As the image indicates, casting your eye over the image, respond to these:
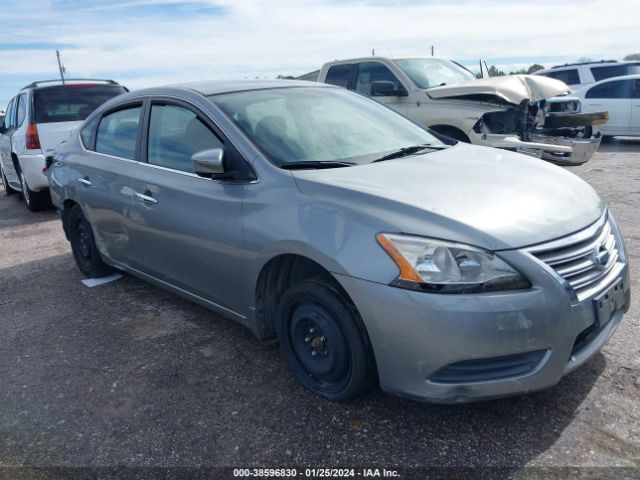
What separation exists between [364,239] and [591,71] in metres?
14.9

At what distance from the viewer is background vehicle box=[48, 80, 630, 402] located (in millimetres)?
2414

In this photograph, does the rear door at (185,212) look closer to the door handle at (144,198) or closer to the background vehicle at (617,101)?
the door handle at (144,198)

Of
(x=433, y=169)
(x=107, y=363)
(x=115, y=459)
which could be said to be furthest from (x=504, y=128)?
(x=115, y=459)

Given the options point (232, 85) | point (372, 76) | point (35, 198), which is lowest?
point (35, 198)

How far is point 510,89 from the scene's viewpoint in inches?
298

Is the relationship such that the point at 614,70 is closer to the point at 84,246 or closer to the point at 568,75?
the point at 568,75

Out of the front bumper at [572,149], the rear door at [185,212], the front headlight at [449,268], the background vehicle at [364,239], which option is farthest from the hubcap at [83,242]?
the front bumper at [572,149]

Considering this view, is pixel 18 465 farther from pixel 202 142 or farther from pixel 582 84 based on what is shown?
pixel 582 84

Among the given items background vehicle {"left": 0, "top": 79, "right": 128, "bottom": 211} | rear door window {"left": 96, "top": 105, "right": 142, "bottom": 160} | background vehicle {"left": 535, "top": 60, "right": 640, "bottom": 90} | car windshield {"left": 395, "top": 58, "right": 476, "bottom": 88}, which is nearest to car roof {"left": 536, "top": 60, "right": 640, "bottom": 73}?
background vehicle {"left": 535, "top": 60, "right": 640, "bottom": 90}

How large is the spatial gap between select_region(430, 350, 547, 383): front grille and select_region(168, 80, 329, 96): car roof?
232 centimetres

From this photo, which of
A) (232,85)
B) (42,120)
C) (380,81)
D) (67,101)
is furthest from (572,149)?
(42,120)

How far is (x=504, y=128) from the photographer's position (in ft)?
25.6

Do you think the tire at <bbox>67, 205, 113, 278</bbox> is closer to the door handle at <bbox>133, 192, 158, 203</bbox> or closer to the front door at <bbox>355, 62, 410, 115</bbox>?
the door handle at <bbox>133, 192, 158, 203</bbox>

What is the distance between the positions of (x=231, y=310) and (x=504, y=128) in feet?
18.6
